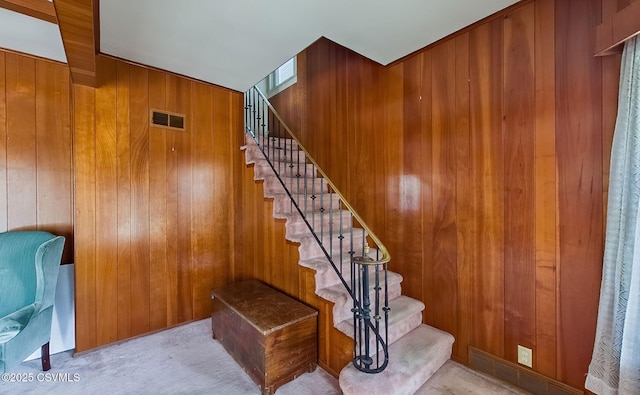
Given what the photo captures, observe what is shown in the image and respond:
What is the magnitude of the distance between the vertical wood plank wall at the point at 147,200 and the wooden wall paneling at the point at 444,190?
219cm

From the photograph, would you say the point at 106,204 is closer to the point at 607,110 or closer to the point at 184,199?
the point at 184,199

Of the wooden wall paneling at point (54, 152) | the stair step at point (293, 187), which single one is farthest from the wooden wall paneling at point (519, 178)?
the wooden wall paneling at point (54, 152)

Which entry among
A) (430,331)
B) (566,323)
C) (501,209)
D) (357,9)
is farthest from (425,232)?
(357,9)

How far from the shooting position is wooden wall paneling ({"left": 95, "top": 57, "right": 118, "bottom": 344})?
2400mm

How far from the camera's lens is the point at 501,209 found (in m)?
1.97

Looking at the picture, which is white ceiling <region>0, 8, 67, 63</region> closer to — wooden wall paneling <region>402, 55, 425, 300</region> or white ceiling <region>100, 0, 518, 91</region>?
white ceiling <region>100, 0, 518, 91</region>

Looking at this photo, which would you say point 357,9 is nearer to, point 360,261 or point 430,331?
point 360,261

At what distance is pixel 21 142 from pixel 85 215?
782 mm

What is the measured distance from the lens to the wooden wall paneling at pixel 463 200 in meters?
2.13

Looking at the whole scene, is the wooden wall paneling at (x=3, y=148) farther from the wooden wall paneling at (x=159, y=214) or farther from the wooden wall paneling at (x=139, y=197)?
the wooden wall paneling at (x=159, y=214)

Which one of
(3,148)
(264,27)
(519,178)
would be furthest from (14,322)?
(519,178)

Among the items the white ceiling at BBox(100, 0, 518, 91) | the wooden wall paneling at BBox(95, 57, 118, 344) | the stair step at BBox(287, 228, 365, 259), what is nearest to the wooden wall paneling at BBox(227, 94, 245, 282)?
the white ceiling at BBox(100, 0, 518, 91)

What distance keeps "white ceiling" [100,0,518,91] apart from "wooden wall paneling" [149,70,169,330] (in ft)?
0.98

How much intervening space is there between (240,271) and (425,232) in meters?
2.13
